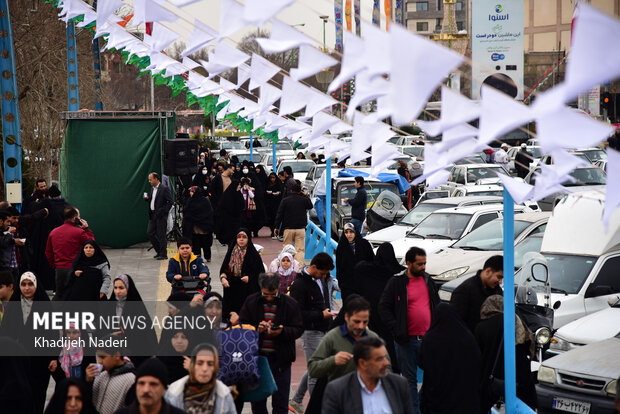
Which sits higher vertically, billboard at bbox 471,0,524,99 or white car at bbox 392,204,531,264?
billboard at bbox 471,0,524,99

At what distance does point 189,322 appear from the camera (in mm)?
7520

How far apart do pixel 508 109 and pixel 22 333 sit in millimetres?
5532

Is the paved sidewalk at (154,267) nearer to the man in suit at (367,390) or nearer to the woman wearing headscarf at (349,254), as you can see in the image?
the woman wearing headscarf at (349,254)

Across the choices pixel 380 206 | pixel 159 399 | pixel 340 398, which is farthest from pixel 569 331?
pixel 380 206

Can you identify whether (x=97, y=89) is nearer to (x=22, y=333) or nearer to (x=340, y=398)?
(x=22, y=333)

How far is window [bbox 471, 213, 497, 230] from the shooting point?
54.8 ft

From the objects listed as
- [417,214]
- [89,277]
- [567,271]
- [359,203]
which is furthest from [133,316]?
[359,203]

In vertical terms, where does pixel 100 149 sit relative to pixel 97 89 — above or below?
below

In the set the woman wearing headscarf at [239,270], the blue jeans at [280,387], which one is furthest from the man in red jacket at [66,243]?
the blue jeans at [280,387]

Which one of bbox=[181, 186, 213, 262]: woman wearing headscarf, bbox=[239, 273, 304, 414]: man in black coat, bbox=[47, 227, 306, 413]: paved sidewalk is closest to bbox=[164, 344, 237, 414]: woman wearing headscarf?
bbox=[239, 273, 304, 414]: man in black coat

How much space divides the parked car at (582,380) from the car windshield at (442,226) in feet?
23.7

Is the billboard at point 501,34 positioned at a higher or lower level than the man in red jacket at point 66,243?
higher

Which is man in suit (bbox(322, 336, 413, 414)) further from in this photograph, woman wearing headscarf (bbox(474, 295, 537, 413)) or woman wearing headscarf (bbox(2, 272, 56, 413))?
woman wearing headscarf (bbox(2, 272, 56, 413))

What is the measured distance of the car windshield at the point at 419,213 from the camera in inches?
730
